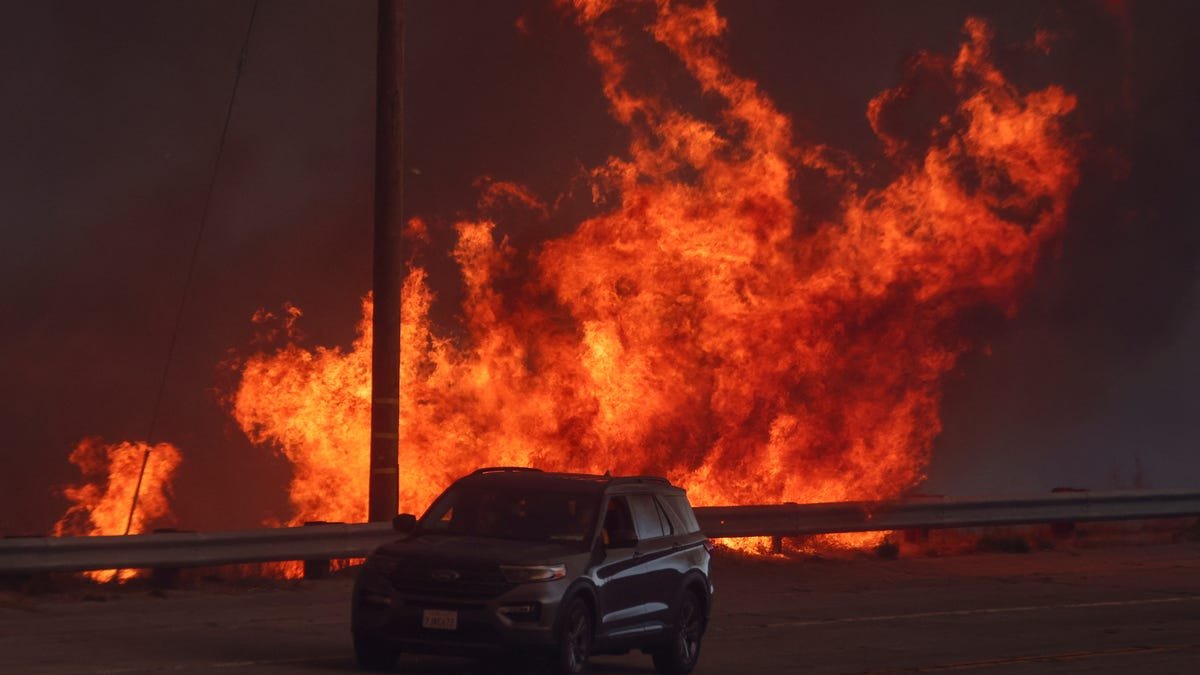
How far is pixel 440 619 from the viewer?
554 inches

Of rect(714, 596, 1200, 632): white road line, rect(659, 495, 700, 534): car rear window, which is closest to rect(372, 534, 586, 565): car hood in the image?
rect(659, 495, 700, 534): car rear window

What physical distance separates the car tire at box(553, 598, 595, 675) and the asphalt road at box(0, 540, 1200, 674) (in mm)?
1120

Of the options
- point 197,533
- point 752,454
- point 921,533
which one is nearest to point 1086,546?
point 921,533

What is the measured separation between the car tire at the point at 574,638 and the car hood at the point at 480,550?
413 mm

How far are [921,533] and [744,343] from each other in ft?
12.9

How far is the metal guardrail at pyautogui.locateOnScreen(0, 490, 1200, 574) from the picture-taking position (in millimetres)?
18766

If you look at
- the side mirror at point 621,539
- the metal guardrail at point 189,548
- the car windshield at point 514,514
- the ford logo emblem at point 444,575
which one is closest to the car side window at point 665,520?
the side mirror at point 621,539

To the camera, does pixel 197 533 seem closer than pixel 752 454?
Yes

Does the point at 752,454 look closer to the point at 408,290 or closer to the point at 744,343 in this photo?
the point at 744,343

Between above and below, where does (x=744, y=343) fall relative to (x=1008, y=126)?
below

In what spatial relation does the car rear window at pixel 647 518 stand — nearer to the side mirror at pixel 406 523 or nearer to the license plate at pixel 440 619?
the side mirror at pixel 406 523

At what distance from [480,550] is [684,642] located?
88.4 inches

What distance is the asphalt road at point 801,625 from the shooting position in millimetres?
15656

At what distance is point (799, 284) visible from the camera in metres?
28.8
